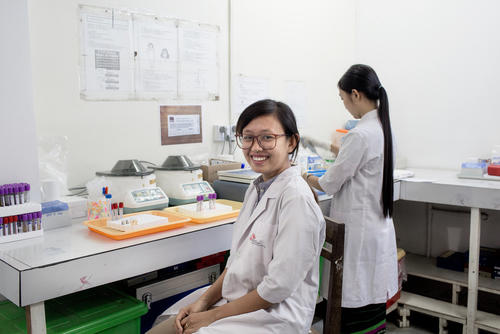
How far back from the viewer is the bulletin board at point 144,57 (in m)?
2.12

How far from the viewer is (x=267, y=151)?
132cm

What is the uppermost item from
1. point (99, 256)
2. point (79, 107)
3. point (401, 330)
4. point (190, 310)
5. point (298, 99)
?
point (298, 99)

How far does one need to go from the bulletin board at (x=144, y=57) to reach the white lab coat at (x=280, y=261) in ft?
4.01

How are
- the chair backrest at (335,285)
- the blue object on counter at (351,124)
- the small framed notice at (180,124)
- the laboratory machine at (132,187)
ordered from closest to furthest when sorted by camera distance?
1. the chair backrest at (335,285)
2. the laboratory machine at (132,187)
3. the small framed notice at (180,124)
4. the blue object on counter at (351,124)

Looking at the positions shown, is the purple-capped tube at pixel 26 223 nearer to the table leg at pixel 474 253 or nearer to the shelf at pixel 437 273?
the table leg at pixel 474 253

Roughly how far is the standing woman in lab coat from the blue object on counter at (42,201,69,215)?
111cm

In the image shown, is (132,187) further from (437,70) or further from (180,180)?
(437,70)

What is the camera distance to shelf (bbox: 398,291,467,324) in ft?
8.20

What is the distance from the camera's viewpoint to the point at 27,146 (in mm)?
1645

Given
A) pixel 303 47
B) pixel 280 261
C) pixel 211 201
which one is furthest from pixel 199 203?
pixel 303 47

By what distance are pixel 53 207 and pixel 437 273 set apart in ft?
7.64

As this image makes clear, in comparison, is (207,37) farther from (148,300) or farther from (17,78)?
(148,300)

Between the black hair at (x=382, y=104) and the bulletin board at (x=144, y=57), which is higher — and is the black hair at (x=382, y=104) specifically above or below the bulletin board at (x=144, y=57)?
below

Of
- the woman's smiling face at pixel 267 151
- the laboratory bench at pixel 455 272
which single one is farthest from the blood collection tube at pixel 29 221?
the laboratory bench at pixel 455 272
